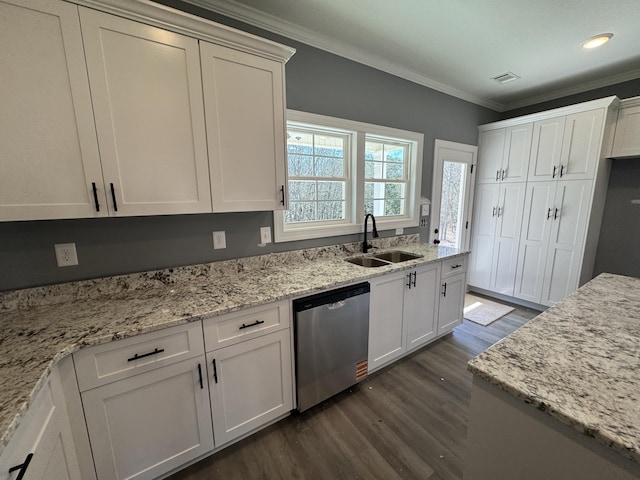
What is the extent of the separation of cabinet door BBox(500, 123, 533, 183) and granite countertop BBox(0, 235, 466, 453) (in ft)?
7.70

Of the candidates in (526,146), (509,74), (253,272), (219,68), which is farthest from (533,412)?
(526,146)

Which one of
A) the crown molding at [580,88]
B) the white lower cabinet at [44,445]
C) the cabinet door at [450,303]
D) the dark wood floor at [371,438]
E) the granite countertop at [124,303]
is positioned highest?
the crown molding at [580,88]

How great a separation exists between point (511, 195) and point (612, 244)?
1154 millimetres

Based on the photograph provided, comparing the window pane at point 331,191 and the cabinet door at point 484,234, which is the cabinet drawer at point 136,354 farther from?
the cabinet door at point 484,234

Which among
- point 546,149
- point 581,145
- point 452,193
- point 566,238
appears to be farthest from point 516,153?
point 566,238

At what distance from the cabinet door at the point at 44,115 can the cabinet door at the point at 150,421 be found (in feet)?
2.86

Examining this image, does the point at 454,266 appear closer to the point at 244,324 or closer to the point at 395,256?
the point at 395,256

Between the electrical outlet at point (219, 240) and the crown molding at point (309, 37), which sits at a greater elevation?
the crown molding at point (309, 37)

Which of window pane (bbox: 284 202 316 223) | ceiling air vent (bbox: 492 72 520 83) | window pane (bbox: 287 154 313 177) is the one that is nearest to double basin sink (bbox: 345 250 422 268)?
window pane (bbox: 284 202 316 223)

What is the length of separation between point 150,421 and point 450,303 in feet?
8.48

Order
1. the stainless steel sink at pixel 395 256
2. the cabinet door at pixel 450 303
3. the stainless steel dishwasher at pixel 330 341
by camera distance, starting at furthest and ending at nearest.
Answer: the stainless steel sink at pixel 395 256 < the cabinet door at pixel 450 303 < the stainless steel dishwasher at pixel 330 341

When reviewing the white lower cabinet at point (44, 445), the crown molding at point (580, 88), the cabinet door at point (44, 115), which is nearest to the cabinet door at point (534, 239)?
the crown molding at point (580, 88)

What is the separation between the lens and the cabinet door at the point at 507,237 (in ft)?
11.2

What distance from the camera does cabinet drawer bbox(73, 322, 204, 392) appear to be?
3.66 ft
